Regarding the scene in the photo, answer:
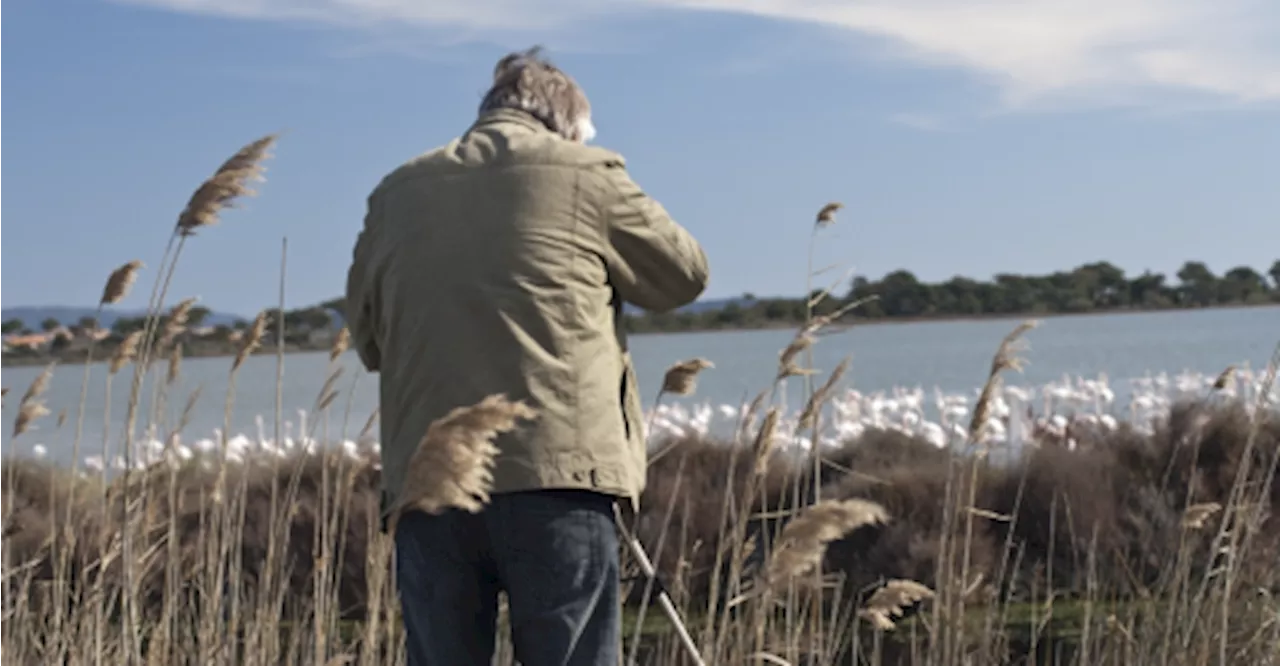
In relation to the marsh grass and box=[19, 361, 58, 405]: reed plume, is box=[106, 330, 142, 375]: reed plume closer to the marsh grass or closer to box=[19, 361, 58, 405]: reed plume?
the marsh grass

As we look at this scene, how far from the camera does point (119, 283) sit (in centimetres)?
339

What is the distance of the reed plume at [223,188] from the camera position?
3.05 m

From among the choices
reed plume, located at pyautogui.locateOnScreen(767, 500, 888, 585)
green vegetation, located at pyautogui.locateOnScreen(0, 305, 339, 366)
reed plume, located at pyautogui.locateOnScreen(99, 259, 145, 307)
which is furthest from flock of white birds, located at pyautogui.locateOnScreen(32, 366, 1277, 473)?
reed plume, located at pyautogui.locateOnScreen(767, 500, 888, 585)

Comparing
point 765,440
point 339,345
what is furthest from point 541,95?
point 339,345

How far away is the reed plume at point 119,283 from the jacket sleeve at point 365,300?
0.76m

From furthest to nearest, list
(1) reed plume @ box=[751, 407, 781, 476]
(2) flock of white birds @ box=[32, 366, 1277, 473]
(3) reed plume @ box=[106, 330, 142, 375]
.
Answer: (2) flock of white birds @ box=[32, 366, 1277, 473]
(3) reed plume @ box=[106, 330, 142, 375]
(1) reed plume @ box=[751, 407, 781, 476]

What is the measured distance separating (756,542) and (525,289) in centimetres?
462

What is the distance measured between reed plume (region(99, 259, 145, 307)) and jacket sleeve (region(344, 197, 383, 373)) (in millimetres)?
764

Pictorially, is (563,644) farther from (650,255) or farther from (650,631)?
(650,631)

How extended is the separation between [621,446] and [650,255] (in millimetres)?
324

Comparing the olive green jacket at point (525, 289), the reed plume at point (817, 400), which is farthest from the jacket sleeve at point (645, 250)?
the reed plume at point (817, 400)

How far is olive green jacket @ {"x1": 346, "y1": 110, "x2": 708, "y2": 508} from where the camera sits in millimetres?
2496

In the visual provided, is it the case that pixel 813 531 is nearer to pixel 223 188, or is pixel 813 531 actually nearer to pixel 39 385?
pixel 223 188

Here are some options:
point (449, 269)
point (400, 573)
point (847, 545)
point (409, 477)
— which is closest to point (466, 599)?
point (400, 573)
